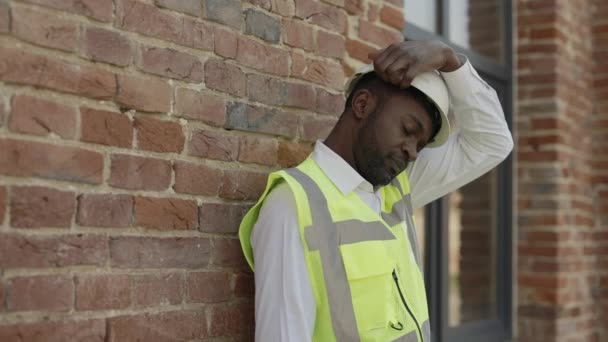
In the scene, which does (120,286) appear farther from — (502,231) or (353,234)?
(502,231)

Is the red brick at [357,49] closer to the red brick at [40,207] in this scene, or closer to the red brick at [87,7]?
the red brick at [87,7]

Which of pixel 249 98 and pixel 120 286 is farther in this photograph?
pixel 249 98

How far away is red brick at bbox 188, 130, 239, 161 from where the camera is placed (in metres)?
2.40

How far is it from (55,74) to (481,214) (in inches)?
136

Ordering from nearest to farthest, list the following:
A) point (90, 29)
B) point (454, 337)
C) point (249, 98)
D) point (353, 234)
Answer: point (90, 29)
point (353, 234)
point (249, 98)
point (454, 337)

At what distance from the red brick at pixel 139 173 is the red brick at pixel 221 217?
169 millimetres

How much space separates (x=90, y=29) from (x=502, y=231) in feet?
10.7

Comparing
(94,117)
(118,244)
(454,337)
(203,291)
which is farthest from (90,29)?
(454,337)

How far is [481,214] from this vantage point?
5035 millimetres

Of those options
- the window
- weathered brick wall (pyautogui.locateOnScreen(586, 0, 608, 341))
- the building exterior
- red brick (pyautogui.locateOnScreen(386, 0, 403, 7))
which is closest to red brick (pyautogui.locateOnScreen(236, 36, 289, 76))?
the building exterior

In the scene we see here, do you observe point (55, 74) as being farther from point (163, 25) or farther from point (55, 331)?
point (55, 331)

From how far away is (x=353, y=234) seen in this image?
2338 mm

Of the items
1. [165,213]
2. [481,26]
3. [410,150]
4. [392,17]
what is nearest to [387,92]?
[410,150]

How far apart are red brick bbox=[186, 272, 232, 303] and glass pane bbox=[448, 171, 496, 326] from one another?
105 inches
